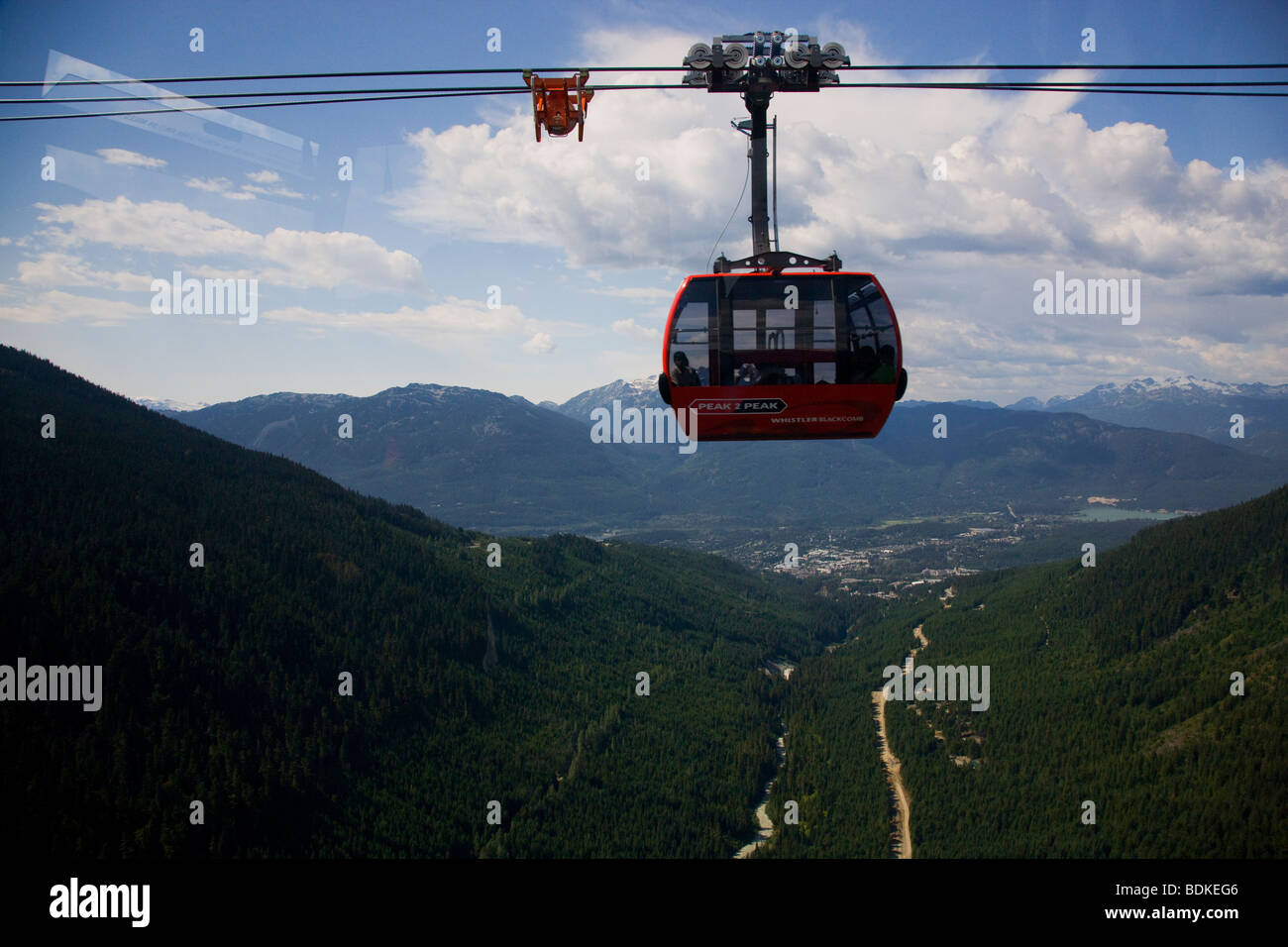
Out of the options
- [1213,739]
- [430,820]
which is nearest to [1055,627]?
[1213,739]

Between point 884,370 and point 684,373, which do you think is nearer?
point 884,370

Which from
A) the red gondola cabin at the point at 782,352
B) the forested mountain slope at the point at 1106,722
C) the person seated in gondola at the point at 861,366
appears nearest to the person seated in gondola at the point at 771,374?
the red gondola cabin at the point at 782,352

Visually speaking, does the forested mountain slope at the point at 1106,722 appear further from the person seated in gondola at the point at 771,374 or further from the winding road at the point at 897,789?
the person seated in gondola at the point at 771,374

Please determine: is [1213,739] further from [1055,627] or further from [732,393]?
[732,393]

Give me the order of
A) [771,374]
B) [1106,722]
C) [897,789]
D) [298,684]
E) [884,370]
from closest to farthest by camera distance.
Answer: [884,370]
[771,374]
[298,684]
[1106,722]
[897,789]

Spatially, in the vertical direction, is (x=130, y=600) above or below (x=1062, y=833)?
above

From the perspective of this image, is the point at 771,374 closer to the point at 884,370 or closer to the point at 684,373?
the point at 684,373

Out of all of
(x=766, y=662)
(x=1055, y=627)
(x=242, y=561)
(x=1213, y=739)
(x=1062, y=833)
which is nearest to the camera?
(x=1062, y=833)

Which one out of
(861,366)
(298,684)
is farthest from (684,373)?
(298,684)
